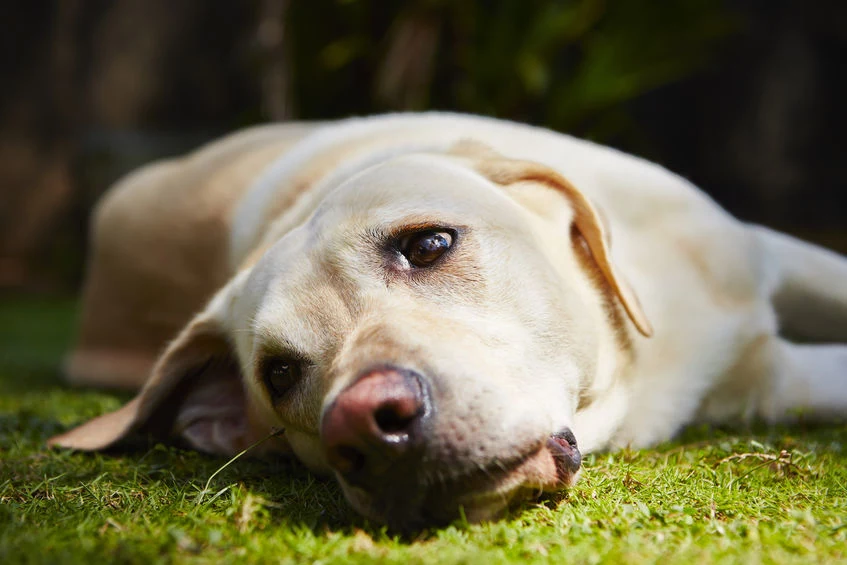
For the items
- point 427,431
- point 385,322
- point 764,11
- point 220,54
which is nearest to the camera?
point 427,431

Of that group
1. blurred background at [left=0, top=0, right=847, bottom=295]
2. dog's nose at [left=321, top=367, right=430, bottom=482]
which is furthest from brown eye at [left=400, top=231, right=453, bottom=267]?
blurred background at [left=0, top=0, right=847, bottom=295]

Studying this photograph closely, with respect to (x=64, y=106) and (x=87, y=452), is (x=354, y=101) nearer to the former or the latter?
(x=87, y=452)

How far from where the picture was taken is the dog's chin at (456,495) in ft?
5.65

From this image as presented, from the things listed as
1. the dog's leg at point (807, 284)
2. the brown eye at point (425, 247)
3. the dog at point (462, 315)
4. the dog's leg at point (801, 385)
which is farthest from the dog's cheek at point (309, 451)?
the dog's leg at point (807, 284)

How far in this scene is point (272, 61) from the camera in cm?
729

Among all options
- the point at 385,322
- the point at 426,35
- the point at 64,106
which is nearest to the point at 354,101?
the point at 426,35

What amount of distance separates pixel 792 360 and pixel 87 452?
7.63ft

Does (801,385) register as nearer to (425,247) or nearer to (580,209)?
(580,209)

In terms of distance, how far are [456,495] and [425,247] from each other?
69cm

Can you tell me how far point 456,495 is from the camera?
5.72ft

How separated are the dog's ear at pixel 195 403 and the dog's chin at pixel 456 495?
83 cm

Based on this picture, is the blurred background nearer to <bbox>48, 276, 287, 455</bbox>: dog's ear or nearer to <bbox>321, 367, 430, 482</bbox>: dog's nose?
<bbox>48, 276, 287, 455</bbox>: dog's ear

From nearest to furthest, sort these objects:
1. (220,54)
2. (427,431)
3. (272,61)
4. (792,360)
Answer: (427,431), (792,360), (272,61), (220,54)

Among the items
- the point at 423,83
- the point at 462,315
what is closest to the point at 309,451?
the point at 462,315
